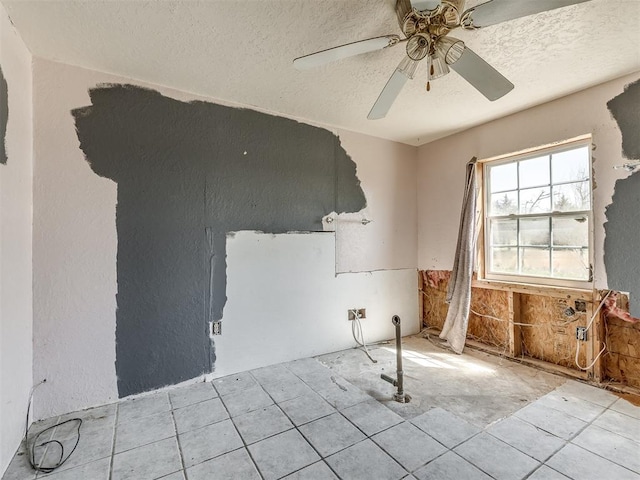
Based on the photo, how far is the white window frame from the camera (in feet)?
8.17

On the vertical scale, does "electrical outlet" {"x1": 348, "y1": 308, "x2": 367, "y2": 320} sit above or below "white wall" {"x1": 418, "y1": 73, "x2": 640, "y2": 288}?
below

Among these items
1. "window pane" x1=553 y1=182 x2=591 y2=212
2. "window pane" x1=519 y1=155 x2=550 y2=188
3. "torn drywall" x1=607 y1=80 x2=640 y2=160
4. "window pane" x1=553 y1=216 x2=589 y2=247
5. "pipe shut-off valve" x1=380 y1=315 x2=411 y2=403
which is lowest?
"pipe shut-off valve" x1=380 y1=315 x2=411 y2=403

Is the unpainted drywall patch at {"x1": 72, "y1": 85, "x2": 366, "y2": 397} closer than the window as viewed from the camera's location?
Yes

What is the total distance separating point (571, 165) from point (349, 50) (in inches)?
95.4

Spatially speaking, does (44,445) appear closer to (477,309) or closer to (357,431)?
(357,431)

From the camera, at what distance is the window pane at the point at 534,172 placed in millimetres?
2822

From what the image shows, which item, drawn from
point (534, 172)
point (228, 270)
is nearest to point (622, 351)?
point (534, 172)

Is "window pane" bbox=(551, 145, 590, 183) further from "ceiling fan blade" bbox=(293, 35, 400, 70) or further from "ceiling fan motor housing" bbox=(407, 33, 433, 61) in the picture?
"ceiling fan blade" bbox=(293, 35, 400, 70)

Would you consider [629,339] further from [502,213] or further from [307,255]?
[307,255]

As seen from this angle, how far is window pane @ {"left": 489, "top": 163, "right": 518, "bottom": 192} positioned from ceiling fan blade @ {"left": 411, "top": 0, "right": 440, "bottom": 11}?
2379mm

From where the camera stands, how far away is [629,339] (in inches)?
92.1

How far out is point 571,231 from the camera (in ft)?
8.63

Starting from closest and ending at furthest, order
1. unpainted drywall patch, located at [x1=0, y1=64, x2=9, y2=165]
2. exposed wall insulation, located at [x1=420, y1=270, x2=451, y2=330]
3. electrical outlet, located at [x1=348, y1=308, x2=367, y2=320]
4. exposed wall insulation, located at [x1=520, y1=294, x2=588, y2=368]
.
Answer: unpainted drywall patch, located at [x1=0, y1=64, x2=9, y2=165] < exposed wall insulation, located at [x1=520, y1=294, x2=588, y2=368] < electrical outlet, located at [x1=348, y1=308, x2=367, y2=320] < exposed wall insulation, located at [x1=420, y1=270, x2=451, y2=330]

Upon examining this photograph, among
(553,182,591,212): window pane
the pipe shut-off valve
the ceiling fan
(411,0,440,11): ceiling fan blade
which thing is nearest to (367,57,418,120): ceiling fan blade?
the ceiling fan
